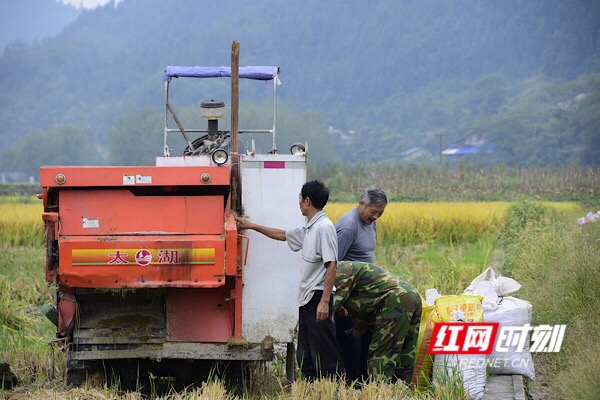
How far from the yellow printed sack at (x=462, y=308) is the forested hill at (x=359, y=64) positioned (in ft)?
412

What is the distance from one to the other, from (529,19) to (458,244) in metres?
183

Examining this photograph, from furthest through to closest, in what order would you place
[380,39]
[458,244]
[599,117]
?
[380,39], [599,117], [458,244]

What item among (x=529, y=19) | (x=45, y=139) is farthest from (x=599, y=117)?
(x=529, y=19)

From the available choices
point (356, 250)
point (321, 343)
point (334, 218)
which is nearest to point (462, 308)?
point (356, 250)

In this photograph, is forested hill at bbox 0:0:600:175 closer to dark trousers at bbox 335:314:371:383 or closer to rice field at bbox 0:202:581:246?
rice field at bbox 0:202:581:246

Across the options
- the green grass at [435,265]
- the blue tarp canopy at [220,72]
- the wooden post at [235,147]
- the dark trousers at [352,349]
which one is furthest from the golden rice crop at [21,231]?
the dark trousers at [352,349]

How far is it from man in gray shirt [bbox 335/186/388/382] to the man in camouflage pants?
351mm

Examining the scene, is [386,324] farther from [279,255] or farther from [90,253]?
[90,253]

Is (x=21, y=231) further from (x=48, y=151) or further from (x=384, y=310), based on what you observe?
(x=48, y=151)

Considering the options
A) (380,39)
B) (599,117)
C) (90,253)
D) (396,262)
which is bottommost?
(396,262)

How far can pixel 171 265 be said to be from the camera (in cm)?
680

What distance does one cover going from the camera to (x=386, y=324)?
6.94 metres

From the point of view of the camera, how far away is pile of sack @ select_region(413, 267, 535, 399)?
6.97 m

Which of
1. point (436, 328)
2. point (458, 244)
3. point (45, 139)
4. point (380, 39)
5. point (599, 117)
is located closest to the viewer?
point (436, 328)
